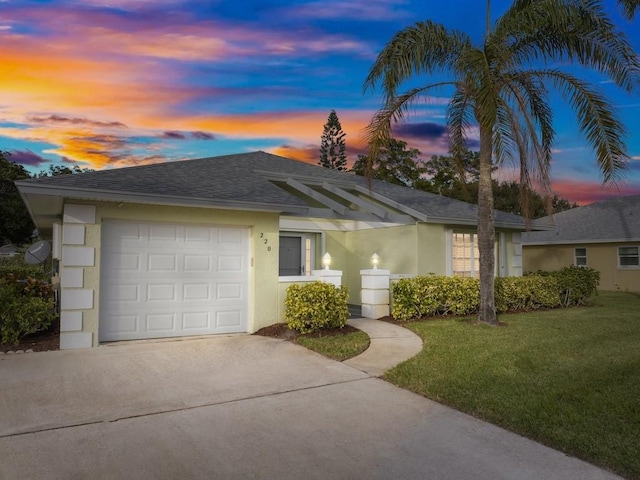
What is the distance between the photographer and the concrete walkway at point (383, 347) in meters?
6.95

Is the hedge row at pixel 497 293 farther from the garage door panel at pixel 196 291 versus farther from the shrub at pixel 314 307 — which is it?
the garage door panel at pixel 196 291

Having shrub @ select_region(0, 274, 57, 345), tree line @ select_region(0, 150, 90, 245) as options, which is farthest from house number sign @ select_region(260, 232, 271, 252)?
tree line @ select_region(0, 150, 90, 245)

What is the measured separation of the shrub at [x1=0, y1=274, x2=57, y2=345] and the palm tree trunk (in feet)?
28.9

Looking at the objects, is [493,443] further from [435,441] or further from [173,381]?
[173,381]

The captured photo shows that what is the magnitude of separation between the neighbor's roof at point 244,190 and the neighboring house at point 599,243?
28.1 feet

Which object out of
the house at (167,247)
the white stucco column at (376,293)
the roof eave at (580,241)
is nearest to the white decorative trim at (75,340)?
the house at (167,247)

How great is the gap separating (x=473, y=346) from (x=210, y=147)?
14.2 metres

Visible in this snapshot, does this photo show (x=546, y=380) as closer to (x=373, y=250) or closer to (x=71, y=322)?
(x=71, y=322)

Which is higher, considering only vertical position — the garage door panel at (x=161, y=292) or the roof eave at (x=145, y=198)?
the roof eave at (x=145, y=198)

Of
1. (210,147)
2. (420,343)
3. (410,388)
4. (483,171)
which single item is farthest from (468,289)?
(210,147)

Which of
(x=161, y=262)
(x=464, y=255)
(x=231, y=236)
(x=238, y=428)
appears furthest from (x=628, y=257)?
(x=238, y=428)

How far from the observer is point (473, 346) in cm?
803

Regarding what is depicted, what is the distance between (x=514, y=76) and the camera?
1041 centimetres

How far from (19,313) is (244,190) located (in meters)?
4.67
